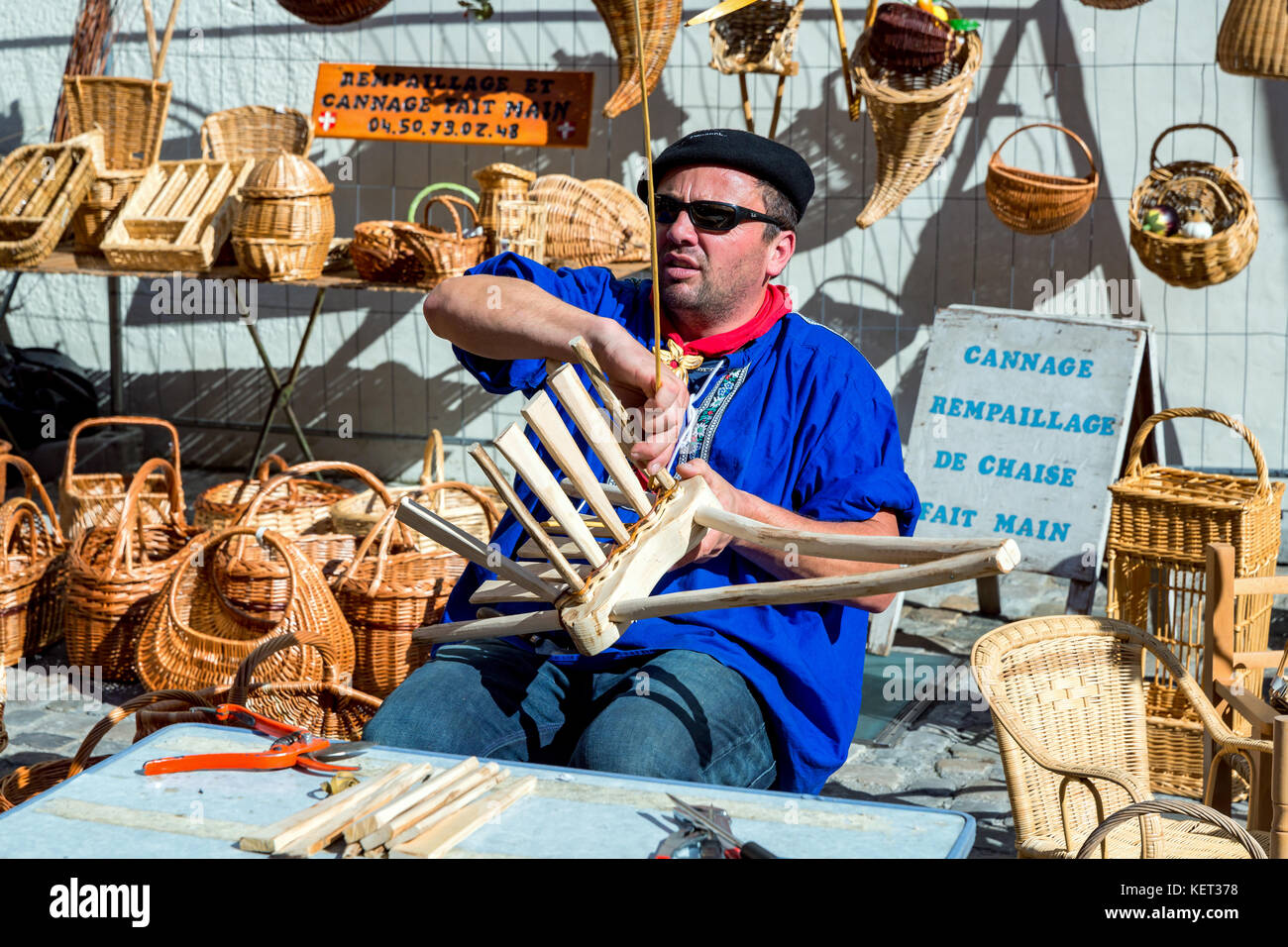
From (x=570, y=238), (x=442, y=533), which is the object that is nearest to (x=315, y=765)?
(x=442, y=533)

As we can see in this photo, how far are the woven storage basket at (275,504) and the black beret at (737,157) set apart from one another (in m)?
2.55

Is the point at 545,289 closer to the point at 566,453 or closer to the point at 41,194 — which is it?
the point at 566,453

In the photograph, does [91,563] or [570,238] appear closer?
[91,563]

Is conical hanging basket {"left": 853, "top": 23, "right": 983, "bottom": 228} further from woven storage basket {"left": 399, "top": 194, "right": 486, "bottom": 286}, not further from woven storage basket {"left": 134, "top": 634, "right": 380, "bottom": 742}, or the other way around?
woven storage basket {"left": 134, "top": 634, "right": 380, "bottom": 742}

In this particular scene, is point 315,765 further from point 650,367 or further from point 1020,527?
point 1020,527

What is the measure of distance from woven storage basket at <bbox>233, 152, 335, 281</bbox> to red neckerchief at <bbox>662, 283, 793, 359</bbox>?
311cm

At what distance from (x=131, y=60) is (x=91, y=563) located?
11.2 ft

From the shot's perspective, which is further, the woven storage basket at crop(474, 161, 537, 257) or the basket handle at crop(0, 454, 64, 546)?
the woven storage basket at crop(474, 161, 537, 257)

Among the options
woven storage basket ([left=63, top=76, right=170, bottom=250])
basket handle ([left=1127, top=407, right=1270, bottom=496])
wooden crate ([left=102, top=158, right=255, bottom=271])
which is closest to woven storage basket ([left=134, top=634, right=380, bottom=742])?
basket handle ([left=1127, top=407, right=1270, bottom=496])

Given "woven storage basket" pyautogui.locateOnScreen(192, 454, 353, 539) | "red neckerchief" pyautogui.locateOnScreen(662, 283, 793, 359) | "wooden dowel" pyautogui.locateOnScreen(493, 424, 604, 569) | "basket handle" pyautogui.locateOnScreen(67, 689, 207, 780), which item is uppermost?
"red neckerchief" pyautogui.locateOnScreen(662, 283, 793, 359)

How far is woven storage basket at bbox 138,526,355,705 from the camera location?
3801 millimetres

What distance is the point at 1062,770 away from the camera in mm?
2414

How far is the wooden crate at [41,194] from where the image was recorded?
5.60 meters

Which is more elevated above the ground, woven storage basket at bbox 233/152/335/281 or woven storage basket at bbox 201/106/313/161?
woven storage basket at bbox 201/106/313/161
